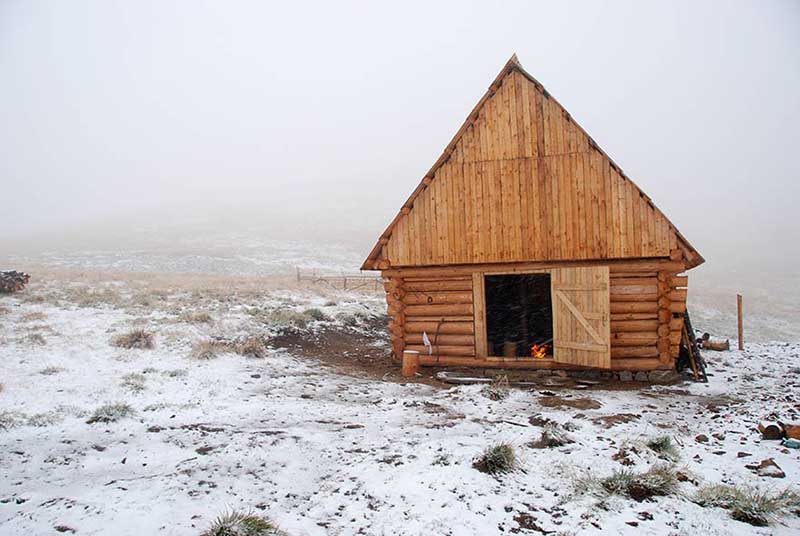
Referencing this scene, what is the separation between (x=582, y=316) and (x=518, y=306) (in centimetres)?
623

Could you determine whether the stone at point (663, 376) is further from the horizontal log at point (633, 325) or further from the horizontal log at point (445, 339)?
the horizontal log at point (445, 339)

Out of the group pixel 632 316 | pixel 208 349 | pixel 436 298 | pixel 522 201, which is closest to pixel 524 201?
pixel 522 201

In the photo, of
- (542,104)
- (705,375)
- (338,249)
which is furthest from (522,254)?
(338,249)

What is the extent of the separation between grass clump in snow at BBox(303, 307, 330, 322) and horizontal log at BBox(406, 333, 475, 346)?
5382mm

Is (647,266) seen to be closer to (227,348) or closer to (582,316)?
(582,316)

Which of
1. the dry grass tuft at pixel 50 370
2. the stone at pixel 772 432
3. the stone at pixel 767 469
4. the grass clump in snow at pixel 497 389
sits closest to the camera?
the stone at pixel 767 469

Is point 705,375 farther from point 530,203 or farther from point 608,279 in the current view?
point 530,203

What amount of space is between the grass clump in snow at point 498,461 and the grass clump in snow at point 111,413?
213 inches

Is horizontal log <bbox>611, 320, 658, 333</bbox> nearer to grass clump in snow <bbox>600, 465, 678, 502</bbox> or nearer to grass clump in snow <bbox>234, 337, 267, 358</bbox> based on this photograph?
grass clump in snow <bbox>600, 465, 678, 502</bbox>

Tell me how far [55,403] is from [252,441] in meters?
3.79

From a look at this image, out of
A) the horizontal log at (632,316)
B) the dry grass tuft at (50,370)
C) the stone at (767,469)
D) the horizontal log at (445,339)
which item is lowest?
the stone at (767,469)

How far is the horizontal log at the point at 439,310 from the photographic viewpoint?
Answer: 38.2ft

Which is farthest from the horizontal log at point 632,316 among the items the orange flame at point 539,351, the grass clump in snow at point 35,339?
the grass clump in snow at point 35,339

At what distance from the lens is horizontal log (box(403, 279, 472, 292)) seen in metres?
11.6
